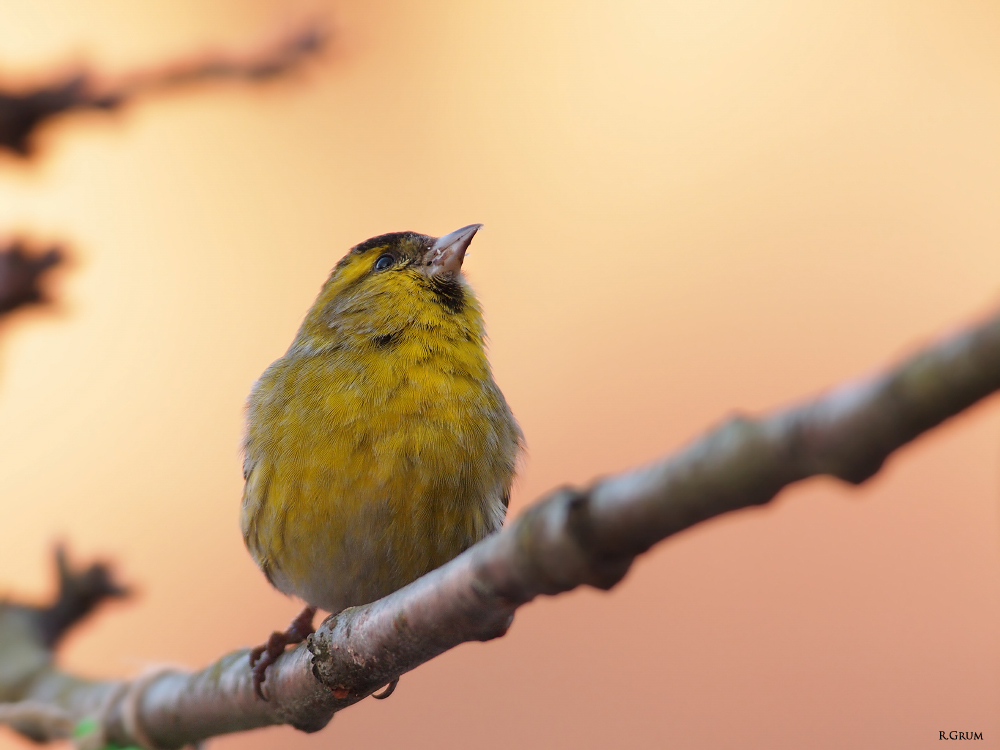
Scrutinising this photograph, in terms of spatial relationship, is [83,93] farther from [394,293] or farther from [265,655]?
[265,655]

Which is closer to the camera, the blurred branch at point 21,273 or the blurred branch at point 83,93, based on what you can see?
the blurred branch at point 83,93

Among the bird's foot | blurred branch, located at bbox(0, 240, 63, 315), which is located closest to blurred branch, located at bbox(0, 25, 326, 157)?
blurred branch, located at bbox(0, 240, 63, 315)

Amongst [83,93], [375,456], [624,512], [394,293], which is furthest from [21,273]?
[624,512]

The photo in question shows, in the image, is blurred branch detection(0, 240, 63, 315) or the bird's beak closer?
blurred branch detection(0, 240, 63, 315)

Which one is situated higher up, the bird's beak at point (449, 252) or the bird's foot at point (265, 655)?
the bird's beak at point (449, 252)

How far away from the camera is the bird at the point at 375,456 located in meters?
1.89

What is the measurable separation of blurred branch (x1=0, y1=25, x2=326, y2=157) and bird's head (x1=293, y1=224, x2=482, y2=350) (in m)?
0.57

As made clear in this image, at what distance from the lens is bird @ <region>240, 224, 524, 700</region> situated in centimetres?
189

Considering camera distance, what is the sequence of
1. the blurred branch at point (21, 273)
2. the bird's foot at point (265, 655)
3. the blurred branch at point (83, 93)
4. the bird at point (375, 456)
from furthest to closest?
the blurred branch at point (21, 273), the blurred branch at point (83, 93), the bird at point (375, 456), the bird's foot at point (265, 655)

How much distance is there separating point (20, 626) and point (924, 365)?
8.24 feet

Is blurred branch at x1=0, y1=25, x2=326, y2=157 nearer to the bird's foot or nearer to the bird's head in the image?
the bird's head

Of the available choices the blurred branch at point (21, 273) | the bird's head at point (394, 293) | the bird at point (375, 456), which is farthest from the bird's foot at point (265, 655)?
the blurred branch at point (21, 273)

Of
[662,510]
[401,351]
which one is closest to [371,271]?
[401,351]

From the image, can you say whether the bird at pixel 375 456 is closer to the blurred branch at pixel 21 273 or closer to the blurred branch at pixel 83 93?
the blurred branch at pixel 21 273
